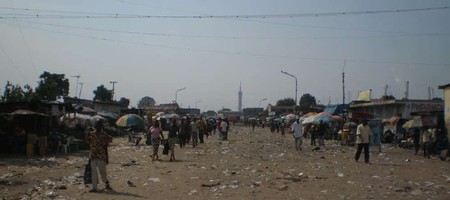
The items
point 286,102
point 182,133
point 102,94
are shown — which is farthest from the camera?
point 286,102

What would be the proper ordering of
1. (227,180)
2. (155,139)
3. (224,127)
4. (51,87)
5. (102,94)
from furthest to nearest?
1. (102,94)
2. (51,87)
3. (224,127)
4. (155,139)
5. (227,180)

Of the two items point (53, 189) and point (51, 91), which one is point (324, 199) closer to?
point (53, 189)

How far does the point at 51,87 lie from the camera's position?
5000cm

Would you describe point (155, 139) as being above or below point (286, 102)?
below

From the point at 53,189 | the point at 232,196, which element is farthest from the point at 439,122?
the point at 53,189

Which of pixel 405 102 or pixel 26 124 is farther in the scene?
pixel 405 102

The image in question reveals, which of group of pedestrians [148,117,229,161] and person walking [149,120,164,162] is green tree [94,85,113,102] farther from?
person walking [149,120,164,162]

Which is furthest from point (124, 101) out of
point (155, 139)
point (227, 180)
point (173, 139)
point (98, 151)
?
point (98, 151)

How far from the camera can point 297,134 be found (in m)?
24.4

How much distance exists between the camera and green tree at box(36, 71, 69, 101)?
4856cm

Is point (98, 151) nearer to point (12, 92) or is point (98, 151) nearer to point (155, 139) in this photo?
point (155, 139)

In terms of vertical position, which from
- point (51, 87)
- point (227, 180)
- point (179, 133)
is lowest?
point (227, 180)

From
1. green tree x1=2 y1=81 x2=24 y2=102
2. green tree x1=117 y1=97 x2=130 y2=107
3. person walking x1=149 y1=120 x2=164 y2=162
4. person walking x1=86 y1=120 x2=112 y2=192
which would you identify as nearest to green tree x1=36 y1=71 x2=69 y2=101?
green tree x1=2 y1=81 x2=24 y2=102

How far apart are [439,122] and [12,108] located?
22.2 m
